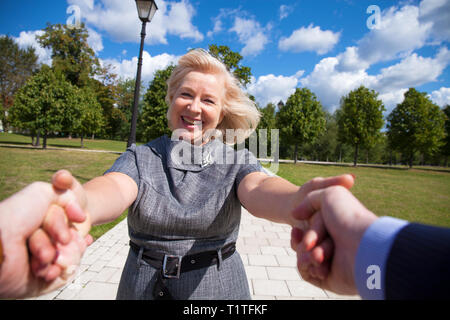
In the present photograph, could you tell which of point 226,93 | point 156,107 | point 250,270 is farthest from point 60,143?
point 226,93

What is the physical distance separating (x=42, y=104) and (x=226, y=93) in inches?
1086

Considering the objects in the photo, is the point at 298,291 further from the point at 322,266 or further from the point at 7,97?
the point at 7,97

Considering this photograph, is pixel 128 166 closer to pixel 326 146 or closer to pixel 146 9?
pixel 146 9

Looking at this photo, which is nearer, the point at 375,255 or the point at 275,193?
the point at 375,255

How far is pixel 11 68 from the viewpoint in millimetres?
41406

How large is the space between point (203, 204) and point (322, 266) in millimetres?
802

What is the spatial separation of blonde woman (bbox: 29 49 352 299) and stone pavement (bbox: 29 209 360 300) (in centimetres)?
225

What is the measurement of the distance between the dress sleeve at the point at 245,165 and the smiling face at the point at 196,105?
0.35 meters

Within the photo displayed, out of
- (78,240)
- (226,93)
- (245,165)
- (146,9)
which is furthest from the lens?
(146,9)

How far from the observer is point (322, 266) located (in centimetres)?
75

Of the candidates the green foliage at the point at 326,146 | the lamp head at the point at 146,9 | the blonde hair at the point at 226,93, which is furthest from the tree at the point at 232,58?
the green foliage at the point at 326,146

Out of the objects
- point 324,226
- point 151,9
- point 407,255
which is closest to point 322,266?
point 324,226

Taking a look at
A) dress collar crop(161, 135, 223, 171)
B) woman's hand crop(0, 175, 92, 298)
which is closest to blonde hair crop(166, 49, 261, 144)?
dress collar crop(161, 135, 223, 171)
